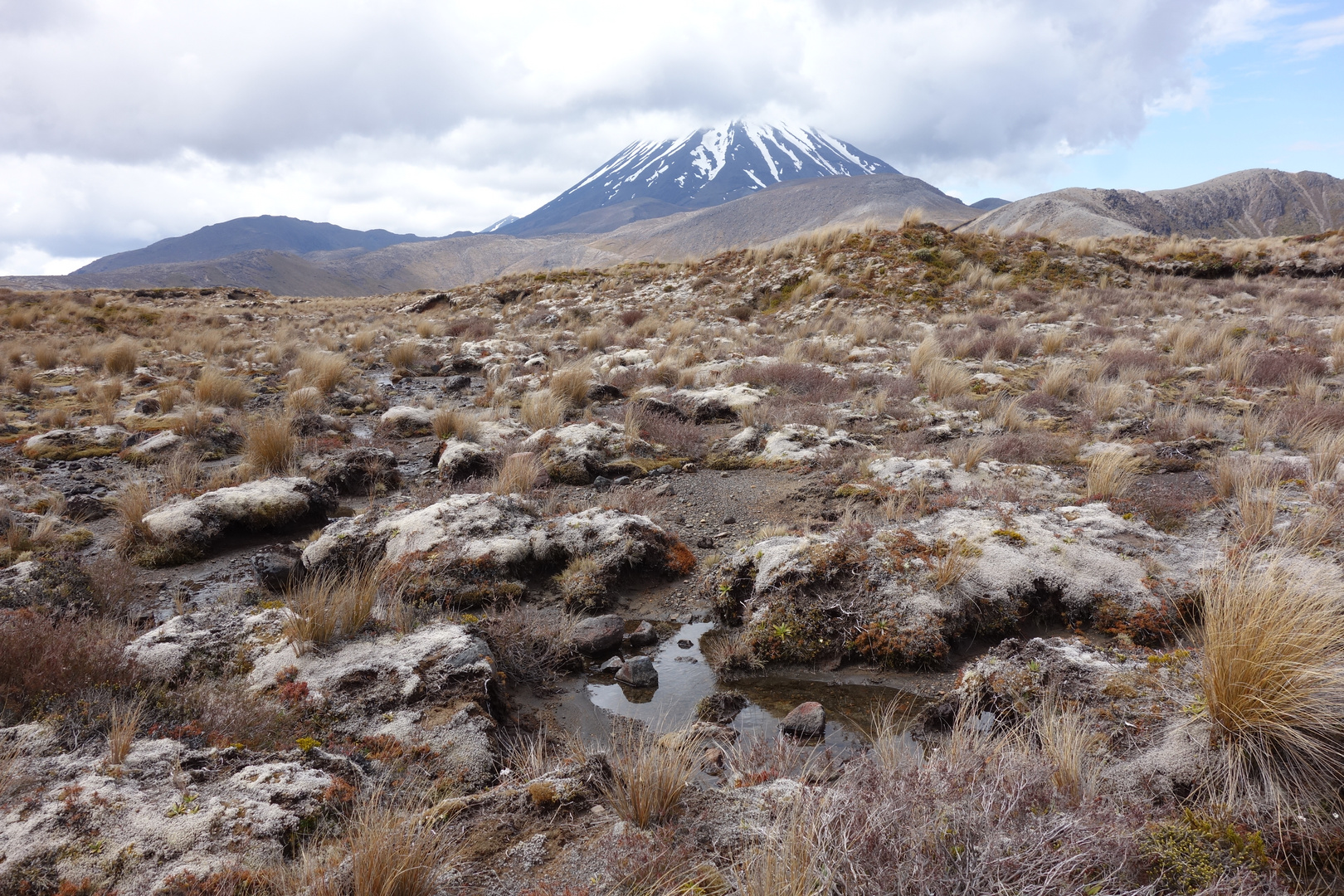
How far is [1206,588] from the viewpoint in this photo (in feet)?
12.7

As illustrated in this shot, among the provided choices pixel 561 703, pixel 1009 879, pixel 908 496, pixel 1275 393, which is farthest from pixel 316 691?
pixel 1275 393

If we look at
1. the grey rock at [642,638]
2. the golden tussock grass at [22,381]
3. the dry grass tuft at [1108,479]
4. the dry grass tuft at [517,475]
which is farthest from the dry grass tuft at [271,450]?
the dry grass tuft at [1108,479]

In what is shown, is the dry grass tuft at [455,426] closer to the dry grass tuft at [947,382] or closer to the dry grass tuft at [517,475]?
the dry grass tuft at [517,475]

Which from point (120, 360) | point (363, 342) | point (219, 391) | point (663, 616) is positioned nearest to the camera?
point (663, 616)

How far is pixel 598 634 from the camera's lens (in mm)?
4777

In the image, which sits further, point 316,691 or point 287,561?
point 287,561

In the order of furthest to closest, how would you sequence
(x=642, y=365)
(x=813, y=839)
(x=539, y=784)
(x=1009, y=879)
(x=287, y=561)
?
(x=642, y=365) → (x=287, y=561) → (x=539, y=784) → (x=813, y=839) → (x=1009, y=879)

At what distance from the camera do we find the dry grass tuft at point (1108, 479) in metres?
6.08

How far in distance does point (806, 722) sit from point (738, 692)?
0.62 metres

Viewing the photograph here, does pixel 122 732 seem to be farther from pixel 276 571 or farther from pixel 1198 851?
pixel 1198 851

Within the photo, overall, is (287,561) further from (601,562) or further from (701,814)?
(701,814)

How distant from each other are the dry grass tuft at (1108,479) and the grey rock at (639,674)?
4.64m

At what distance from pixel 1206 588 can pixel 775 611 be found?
2.74m

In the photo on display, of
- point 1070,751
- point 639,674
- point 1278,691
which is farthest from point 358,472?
point 1278,691
